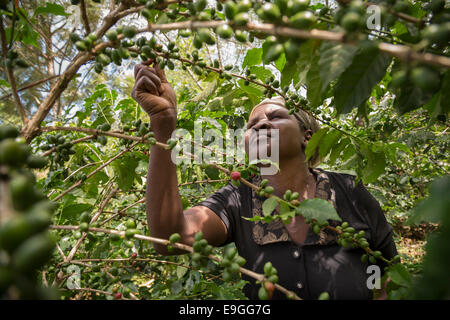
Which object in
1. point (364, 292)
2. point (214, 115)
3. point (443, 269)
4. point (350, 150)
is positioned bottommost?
point (364, 292)

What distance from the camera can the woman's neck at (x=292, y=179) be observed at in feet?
7.23

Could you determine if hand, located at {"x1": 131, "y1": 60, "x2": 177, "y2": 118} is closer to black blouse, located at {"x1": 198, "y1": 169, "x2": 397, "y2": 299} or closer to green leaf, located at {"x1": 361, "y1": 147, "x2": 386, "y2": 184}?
black blouse, located at {"x1": 198, "y1": 169, "x2": 397, "y2": 299}

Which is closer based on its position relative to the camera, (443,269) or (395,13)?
(443,269)

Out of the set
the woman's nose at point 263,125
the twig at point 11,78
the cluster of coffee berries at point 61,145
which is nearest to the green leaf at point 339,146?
the woman's nose at point 263,125

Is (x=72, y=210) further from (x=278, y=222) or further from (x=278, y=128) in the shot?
(x=278, y=128)

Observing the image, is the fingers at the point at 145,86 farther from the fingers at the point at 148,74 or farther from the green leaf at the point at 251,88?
the green leaf at the point at 251,88

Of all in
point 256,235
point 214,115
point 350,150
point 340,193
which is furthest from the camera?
point 214,115

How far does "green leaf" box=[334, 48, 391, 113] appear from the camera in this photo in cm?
97

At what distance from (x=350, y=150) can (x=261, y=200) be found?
0.72 meters

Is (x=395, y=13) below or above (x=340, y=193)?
above

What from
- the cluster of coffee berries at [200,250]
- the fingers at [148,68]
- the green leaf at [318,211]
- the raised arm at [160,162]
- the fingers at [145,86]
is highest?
the fingers at [148,68]

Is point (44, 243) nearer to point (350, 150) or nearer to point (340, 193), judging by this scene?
point (350, 150)

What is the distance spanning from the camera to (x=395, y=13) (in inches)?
29.5
